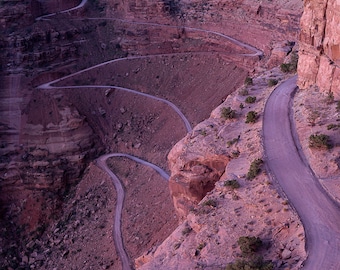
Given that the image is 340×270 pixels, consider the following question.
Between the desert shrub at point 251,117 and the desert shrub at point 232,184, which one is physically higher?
the desert shrub at point 251,117

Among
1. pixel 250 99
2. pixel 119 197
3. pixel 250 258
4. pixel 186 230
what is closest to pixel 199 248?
pixel 186 230

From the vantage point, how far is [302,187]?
64.1 ft

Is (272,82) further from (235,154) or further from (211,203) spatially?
(211,203)

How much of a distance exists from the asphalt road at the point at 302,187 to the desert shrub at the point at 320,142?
0.81 metres

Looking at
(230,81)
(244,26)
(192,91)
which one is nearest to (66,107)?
(192,91)

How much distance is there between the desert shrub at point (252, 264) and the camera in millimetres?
15242

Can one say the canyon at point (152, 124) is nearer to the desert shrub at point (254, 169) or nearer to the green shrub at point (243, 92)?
the green shrub at point (243, 92)

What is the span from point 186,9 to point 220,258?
48.6 metres

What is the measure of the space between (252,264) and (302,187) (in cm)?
566

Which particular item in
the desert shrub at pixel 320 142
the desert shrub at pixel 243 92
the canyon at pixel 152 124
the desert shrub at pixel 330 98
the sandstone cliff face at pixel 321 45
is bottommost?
the canyon at pixel 152 124

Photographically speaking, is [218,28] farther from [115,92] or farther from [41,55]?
[41,55]

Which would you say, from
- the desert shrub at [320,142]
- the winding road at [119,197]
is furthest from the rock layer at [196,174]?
the winding road at [119,197]

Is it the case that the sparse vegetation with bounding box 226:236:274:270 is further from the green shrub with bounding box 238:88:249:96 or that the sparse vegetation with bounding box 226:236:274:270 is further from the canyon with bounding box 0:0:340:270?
the green shrub with bounding box 238:88:249:96

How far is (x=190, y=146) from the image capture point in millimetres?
24406
